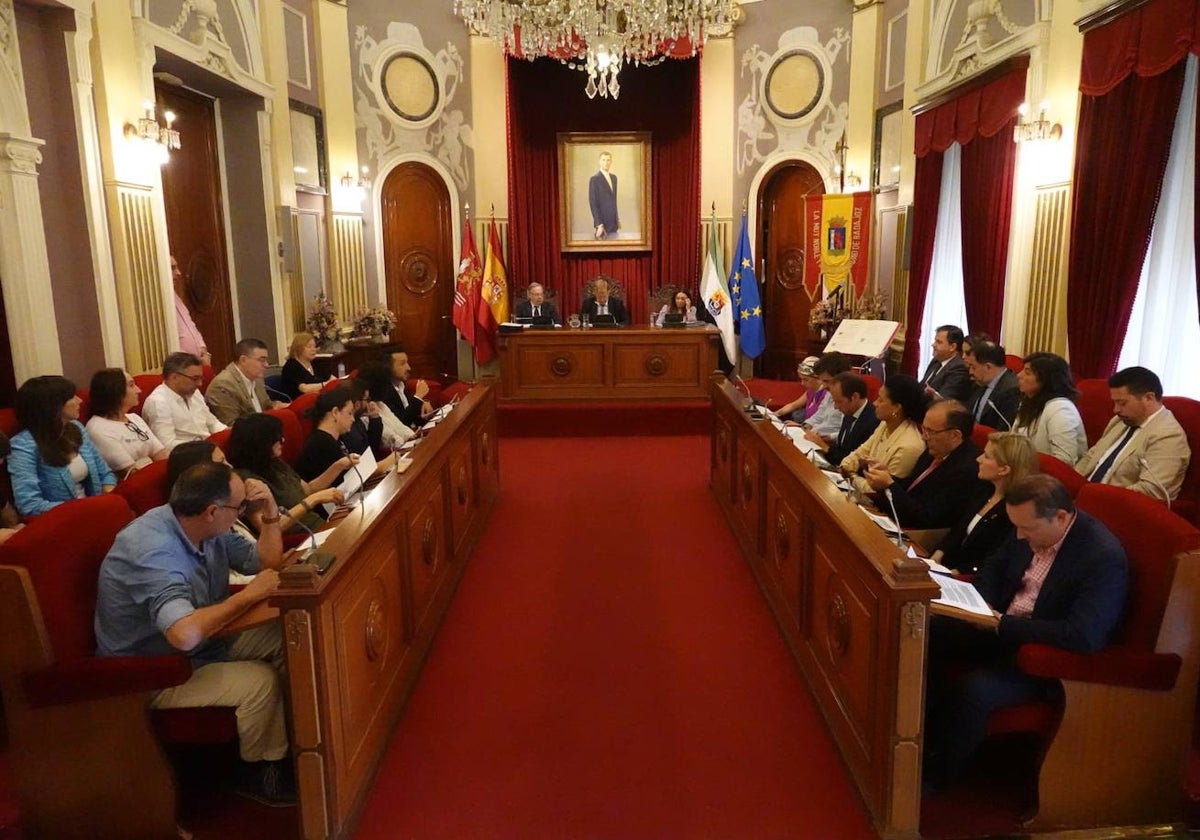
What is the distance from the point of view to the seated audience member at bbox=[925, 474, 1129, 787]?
7.73ft

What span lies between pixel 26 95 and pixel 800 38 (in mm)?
7488

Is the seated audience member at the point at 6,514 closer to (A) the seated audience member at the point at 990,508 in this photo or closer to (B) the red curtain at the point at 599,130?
(A) the seated audience member at the point at 990,508

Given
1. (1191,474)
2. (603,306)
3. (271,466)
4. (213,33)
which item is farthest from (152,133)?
(1191,474)

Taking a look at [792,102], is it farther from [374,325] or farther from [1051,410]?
[1051,410]

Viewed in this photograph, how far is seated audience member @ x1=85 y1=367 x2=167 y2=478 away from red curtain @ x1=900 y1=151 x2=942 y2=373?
6.26 metres

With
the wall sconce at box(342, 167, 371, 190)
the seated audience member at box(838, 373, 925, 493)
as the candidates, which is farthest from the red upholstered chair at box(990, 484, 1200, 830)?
the wall sconce at box(342, 167, 371, 190)

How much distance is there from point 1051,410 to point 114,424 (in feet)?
15.7

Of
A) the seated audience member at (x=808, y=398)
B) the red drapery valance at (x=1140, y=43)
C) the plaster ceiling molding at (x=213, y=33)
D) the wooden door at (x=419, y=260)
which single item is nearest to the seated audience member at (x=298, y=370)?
the plaster ceiling molding at (x=213, y=33)

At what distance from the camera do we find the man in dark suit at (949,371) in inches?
216

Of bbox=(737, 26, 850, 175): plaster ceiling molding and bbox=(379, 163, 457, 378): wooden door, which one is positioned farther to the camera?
bbox=(379, 163, 457, 378): wooden door

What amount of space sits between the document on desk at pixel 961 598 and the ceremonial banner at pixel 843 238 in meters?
6.43

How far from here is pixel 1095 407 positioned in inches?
179

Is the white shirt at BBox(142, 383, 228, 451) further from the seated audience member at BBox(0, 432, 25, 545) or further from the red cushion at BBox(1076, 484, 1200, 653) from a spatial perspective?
the red cushion at BBox(1076, 484, 1200, 653)

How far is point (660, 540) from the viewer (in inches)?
197
